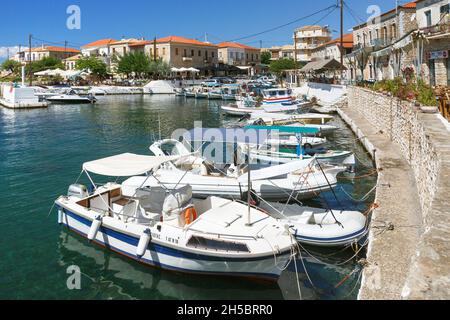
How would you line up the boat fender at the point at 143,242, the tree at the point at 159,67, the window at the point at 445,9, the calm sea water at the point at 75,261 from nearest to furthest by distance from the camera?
1. the calm sea water at the point at 75,261
2. the boat fender at the point at 143,242
3. the window at the point at 445,9
4. the tree at the point at 159,67

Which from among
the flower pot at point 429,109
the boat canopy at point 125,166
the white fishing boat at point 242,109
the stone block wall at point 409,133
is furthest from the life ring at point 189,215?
the white fishing boat at point 242,109

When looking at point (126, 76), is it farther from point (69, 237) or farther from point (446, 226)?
point (446, 226)

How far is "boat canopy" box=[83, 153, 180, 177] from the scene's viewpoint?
10484mm

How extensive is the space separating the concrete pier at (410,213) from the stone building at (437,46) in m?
11.6

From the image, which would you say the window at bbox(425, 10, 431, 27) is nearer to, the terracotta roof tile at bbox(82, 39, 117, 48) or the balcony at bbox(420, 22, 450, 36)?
the balcony at bbox(420, 22, 450, 36)

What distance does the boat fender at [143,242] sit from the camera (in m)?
9.21

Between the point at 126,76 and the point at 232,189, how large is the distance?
86842 millimetres

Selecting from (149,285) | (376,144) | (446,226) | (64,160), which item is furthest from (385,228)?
(64,160)

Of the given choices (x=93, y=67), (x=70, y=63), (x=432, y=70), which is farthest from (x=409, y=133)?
(x=70, y=63)

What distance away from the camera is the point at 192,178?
45.6 ft

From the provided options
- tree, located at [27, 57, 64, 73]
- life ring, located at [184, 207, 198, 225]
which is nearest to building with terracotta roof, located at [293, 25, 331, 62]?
tree, located at [27, 57, 64, 73]

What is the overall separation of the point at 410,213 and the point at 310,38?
315ft

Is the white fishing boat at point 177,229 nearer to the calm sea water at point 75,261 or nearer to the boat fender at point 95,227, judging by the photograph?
the boat fender at point 95,227
